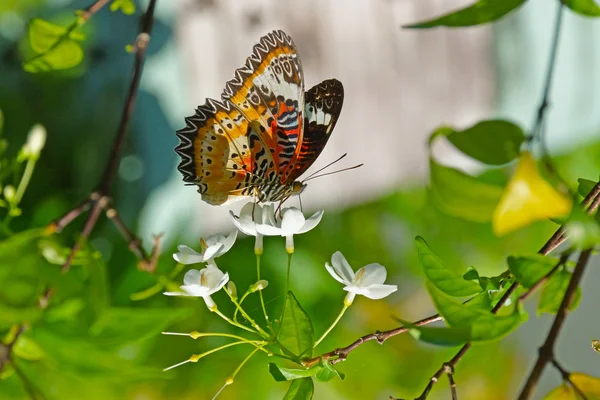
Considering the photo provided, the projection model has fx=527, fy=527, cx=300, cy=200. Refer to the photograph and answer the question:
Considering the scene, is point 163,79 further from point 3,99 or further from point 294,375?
point 294,375

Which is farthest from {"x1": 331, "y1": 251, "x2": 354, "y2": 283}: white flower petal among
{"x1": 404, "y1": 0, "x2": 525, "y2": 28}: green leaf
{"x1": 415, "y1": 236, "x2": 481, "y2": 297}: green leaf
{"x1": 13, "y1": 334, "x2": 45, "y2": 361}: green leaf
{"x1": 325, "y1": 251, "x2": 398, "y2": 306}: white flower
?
{"x1": 13, "y1": 334, "x2": 45, "y2": 361}: green leaf

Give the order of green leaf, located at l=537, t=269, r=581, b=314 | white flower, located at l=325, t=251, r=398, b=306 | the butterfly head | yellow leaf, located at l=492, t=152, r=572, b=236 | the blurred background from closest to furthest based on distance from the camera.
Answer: yellow leaf, located at l=492, t=152, r=572, b=236, green leaf, located at l=537, t=269, r=581, b=314, white flower, located at l=325, t=251, r=398, b=306, the butterfly head, the blurred background

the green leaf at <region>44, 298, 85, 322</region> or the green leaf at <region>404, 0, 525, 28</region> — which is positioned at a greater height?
the green leaf at <region>404, 0, 525, 28</region>

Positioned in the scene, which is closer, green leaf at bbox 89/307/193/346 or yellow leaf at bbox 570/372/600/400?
yellow leaf at bbox 570/372/600/400

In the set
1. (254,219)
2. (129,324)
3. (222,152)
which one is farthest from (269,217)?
(129,324)

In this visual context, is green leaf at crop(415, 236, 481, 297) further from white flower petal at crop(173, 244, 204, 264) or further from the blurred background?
the blurred background

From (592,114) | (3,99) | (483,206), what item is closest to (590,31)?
(592,114)
